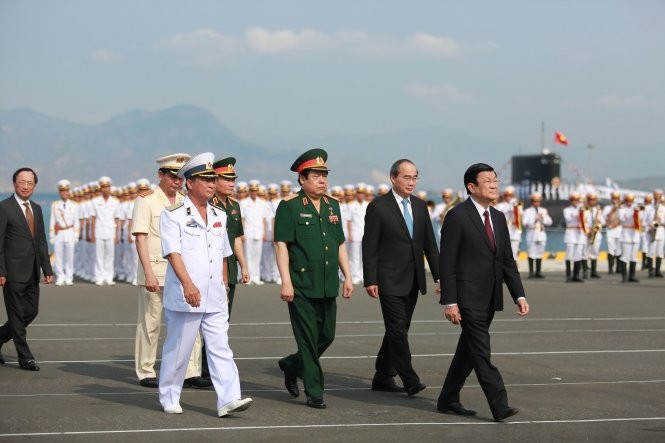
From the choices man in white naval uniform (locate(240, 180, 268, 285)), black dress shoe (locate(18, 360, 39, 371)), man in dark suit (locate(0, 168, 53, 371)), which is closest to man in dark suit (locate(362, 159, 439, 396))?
black dress shoe (locate(18, 360, 39, 371))

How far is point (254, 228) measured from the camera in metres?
28.5

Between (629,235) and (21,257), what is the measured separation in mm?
19684

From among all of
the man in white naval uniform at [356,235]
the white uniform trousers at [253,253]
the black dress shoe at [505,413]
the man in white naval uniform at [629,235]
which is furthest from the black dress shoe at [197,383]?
the man in white naval uniform at [629,235]

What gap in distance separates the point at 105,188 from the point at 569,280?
11.0 meters

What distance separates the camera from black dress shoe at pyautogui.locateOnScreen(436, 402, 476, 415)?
398 inches

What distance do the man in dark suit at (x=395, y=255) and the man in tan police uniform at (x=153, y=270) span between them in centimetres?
182

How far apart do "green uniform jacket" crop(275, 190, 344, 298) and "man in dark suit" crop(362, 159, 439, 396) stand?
1.69ft

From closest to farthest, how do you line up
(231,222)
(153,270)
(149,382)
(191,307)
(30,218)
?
1. (191,307)
2. (149,382)
3. (153,270)
4. (231,222)
5. (30,218)

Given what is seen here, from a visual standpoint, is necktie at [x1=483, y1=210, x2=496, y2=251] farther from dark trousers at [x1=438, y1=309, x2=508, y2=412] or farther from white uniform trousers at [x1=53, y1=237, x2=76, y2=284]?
white uniform trousers at [x1=53, y1=237, x2=76, y2=284]

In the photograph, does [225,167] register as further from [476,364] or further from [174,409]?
[476,364]

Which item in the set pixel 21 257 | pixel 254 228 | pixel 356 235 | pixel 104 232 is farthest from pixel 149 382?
pixel 356 235

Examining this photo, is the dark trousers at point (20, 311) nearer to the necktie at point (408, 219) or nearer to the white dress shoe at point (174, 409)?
the white dress shoe at point (174, 409)

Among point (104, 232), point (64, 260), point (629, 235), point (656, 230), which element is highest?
point (656, 230)

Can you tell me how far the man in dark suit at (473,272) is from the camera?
32.7 ft
